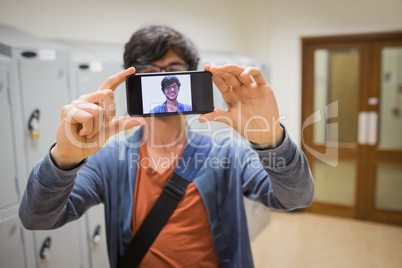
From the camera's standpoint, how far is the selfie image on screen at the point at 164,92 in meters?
0.75

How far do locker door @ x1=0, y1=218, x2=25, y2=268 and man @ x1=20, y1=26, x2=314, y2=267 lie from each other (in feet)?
1.45

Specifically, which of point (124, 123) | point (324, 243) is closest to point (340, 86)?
point (324, 243)

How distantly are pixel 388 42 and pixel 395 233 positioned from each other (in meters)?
1.76

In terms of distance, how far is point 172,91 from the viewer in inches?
29.8

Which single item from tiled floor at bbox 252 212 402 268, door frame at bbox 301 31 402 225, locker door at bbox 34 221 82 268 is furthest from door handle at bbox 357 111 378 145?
locker door at bbox 34 221 82 268

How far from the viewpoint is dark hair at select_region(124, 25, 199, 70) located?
927 millimetres

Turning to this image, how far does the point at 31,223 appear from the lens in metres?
0.83

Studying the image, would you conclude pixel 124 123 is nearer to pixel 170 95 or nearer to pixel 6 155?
pixel 170 95

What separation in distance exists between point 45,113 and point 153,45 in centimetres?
69

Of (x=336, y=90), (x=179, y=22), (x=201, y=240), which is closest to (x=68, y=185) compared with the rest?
(x=201, y=240)

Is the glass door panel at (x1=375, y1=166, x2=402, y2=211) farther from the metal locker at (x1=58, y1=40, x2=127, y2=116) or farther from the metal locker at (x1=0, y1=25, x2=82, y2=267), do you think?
the metal locker at (x1=0, y1=25, x2=82, y2=267)

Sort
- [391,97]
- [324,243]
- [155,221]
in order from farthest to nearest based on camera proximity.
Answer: [391,97] < [324,243] < [155,221]

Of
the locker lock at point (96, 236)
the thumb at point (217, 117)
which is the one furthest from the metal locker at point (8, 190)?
the thumb at point (217, 117)

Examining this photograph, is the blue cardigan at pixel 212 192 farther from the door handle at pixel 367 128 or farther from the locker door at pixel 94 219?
the door handle at pixel 367 128
